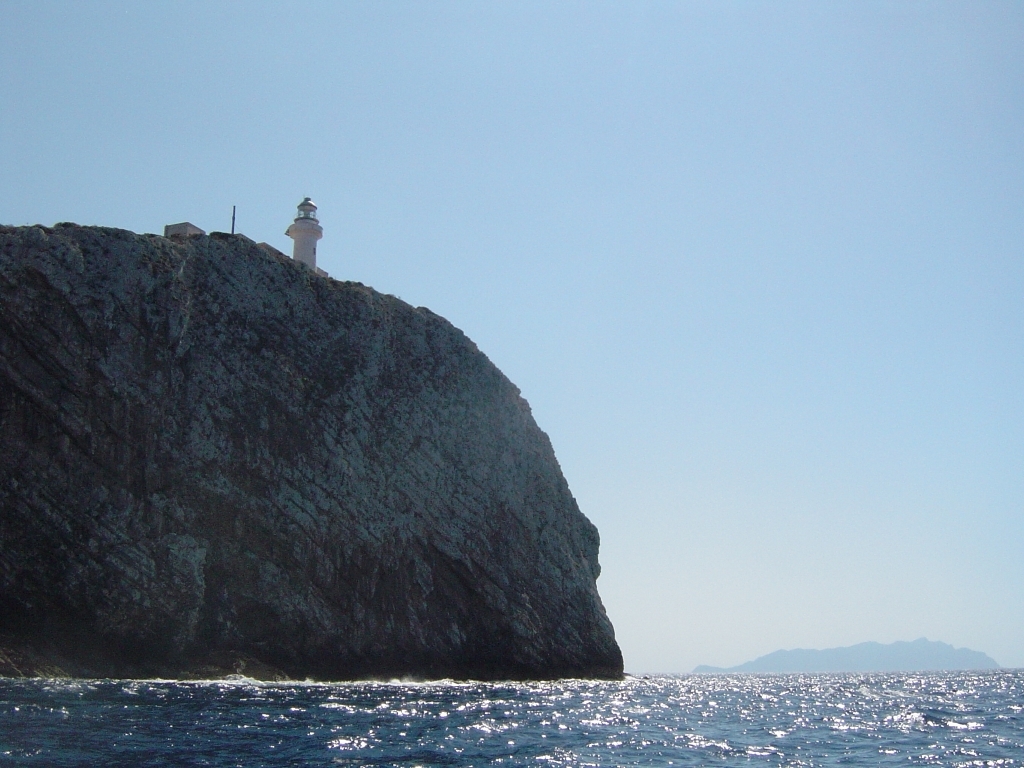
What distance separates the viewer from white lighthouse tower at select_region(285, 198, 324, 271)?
2127 inches

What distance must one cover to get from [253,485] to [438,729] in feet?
56.7

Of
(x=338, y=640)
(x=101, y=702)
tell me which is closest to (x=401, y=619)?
(x=338, y=640)

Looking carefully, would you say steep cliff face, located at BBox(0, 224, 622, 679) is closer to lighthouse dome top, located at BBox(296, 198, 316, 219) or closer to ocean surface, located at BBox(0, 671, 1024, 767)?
ocean surface, located at BBox(0, 671, 1024, 767)

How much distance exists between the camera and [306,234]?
5409 centimetres

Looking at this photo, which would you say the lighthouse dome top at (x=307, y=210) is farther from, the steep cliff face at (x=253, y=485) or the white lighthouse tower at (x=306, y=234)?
the steep cliff face at (x=253, y=485)

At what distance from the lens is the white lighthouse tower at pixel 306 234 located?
2127 inches

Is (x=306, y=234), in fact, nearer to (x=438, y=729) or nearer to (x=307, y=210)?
(x=307, y=210)

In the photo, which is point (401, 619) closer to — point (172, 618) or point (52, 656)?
point (172, 618)

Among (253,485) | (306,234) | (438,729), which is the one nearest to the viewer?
(438,729)

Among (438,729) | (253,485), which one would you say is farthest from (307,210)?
(438,729)

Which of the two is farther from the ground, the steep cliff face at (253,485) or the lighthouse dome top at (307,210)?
the lighthouse dome top at (307,210)

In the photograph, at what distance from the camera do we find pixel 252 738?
2056 cm

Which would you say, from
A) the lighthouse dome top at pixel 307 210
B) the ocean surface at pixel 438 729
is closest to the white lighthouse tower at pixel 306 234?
the lighthouse dome top at pixel 307 210

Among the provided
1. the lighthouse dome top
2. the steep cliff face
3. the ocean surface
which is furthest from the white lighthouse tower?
the ocean surface
